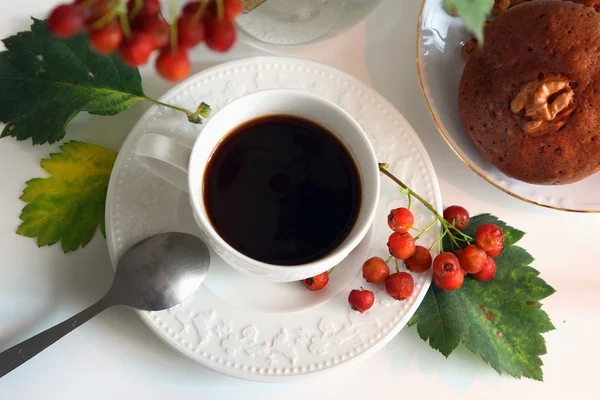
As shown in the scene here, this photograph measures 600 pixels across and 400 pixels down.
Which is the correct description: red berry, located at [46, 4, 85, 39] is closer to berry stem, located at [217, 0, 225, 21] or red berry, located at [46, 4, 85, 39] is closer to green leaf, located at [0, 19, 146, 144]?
berry stem, located at [217, 0, 225, 21]

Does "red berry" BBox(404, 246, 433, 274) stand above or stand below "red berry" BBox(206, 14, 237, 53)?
below

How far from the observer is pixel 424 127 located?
942 millimetres

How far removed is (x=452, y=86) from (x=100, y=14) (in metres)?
0.72

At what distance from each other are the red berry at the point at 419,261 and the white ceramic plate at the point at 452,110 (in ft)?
0.62

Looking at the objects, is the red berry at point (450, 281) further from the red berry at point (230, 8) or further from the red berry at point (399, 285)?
the red berry at point (230, 8)

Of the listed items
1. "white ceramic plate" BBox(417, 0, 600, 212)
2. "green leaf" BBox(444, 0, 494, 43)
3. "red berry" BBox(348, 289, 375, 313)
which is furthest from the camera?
"white ceramic plate" BBox(417, 0, 600, 212)

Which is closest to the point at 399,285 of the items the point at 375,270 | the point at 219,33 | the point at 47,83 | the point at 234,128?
the point at 375,270

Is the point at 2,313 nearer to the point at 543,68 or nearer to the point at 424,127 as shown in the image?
the point at 424,127

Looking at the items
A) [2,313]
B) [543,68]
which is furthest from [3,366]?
[543,68]

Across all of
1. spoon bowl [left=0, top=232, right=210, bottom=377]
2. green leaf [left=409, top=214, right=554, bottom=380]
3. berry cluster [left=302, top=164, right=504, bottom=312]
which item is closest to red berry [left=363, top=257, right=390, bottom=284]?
berry cluster [left=302, top=164, right=504, bottom=312]

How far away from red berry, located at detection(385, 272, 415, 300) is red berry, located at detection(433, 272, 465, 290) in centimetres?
4

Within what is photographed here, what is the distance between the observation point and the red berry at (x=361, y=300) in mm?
753

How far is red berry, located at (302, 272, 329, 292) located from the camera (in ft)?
2.49

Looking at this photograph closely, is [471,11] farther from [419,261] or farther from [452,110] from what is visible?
[452,110]
